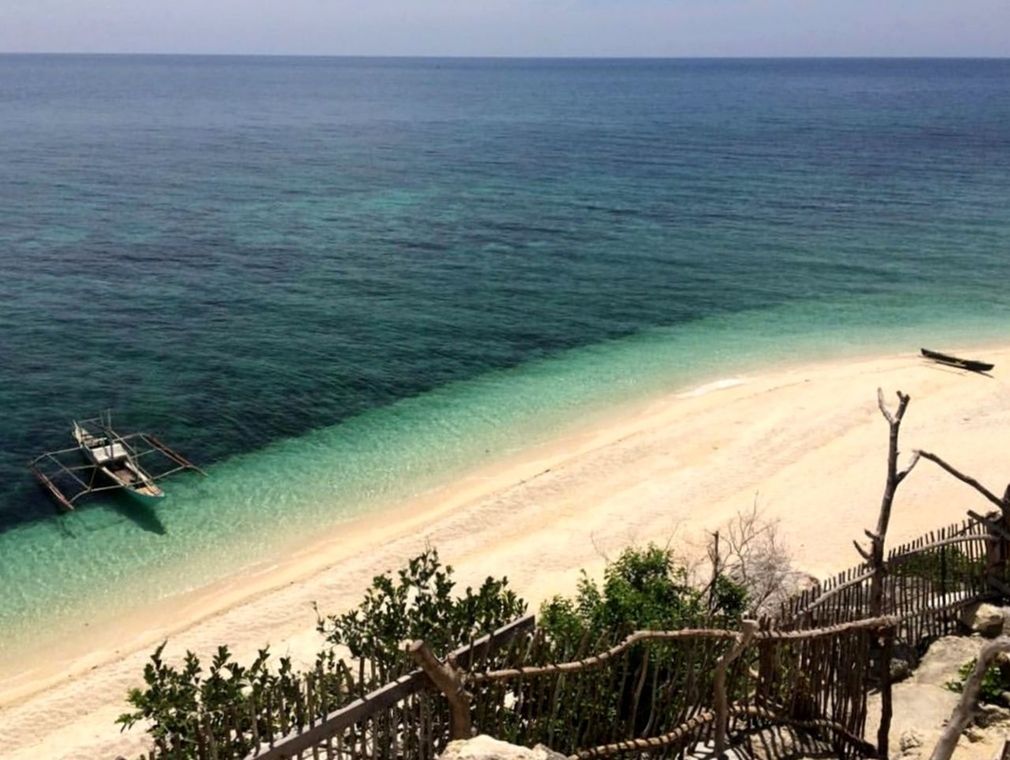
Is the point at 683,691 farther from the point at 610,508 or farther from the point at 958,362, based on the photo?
the point at 958,362

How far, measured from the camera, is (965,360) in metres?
32.0

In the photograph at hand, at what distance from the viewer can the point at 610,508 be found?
2280 cm

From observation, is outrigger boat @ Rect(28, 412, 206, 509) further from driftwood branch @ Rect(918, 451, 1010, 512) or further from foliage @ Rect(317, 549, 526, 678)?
driftwood branch @ Rect(918, 451, 1010, 512)

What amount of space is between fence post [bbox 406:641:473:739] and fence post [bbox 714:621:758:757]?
253 cm

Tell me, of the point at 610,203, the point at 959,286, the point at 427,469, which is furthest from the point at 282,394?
the point at 610,203

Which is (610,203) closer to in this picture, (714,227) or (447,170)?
(714,227)

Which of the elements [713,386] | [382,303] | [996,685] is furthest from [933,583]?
[382,303]

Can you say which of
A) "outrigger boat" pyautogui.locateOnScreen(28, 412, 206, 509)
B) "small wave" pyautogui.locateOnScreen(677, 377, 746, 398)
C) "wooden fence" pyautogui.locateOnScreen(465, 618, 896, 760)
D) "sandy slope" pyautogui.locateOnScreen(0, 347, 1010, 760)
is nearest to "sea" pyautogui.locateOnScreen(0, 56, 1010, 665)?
"outrigger boat" pyautogui.locateOnScreen(28, 412, 206, 509)

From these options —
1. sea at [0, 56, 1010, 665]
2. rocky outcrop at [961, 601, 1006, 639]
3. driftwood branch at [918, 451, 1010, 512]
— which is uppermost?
sea at [0, 56, 1010, 665]

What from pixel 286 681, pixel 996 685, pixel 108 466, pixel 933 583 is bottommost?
pixel 996 685

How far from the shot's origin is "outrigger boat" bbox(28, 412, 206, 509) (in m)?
23.6

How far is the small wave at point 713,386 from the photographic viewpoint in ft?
101

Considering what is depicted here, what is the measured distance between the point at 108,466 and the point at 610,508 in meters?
13.6

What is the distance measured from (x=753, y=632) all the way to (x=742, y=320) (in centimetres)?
3127
